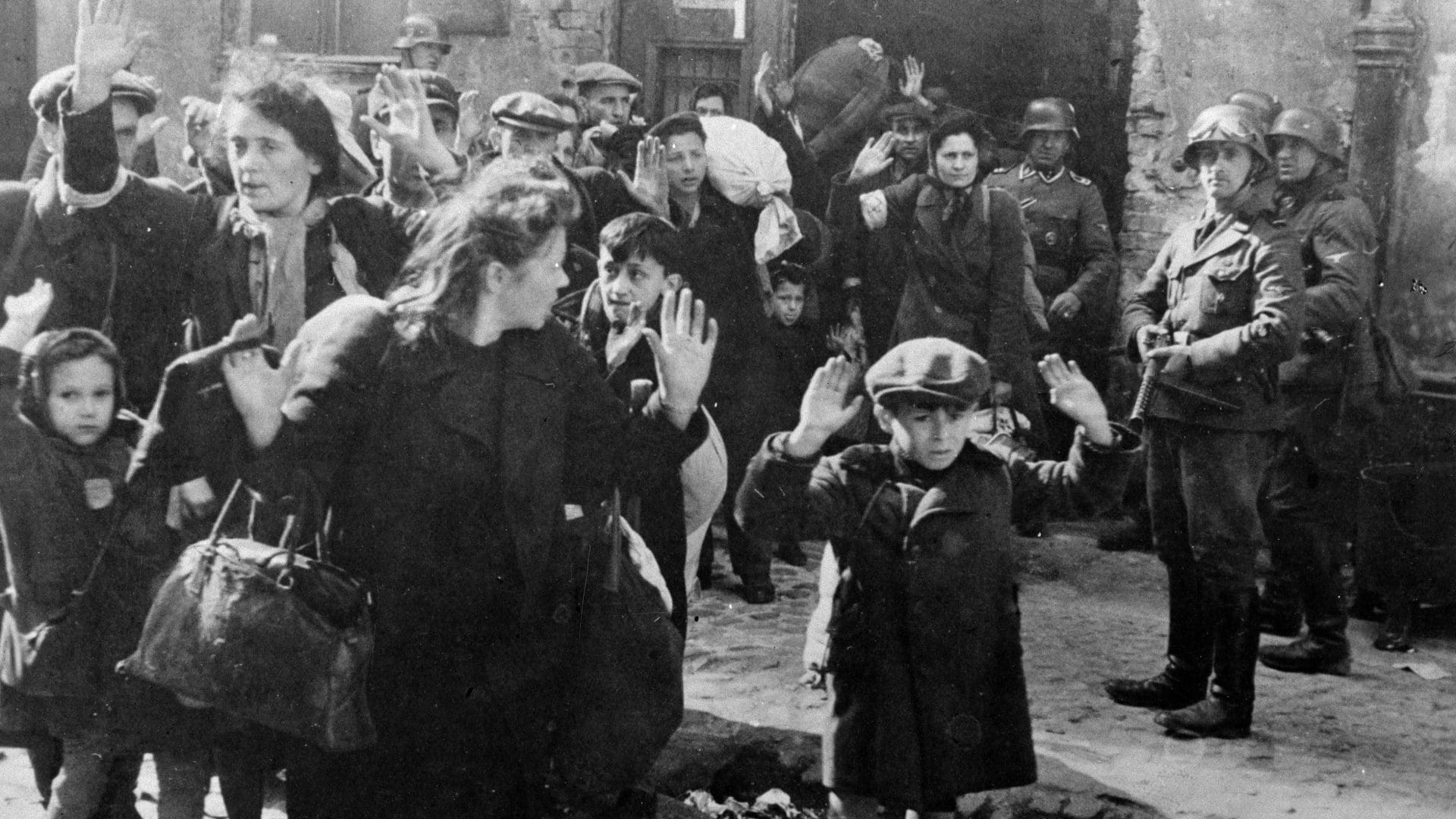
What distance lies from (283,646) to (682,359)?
3.48ft

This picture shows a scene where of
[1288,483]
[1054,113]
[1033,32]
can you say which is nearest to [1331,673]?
[1288,483]

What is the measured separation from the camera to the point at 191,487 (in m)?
3.66

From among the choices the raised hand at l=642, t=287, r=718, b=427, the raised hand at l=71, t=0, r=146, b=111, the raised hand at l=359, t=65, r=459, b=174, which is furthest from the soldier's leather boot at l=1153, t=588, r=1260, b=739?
the raised hand at l=71, t=0, r=146, b=111

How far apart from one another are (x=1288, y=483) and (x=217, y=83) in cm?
701

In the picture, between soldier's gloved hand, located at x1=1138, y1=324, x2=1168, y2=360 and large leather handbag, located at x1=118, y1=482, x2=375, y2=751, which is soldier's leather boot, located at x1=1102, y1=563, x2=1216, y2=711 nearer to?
soldier's gloved hand, located at x1=1138, y1=324, x2=1168, y2=360

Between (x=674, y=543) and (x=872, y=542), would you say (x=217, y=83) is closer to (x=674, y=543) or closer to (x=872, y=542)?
(x=674, y=543)

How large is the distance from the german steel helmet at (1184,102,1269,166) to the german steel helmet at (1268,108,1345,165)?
1793mm

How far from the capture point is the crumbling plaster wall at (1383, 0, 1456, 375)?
8.11m

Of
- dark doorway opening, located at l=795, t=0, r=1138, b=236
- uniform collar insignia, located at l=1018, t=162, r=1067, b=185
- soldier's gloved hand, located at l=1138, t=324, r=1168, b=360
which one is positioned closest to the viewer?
soldier's gloved hand, located at l=1138, t=324, r=1168, b=360

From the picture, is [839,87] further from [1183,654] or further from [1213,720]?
[1213,720]

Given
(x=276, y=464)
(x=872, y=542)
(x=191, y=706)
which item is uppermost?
(x=276, y=464)

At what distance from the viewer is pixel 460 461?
343 cm

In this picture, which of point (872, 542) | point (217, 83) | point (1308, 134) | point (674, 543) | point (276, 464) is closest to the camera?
point (276, 464)

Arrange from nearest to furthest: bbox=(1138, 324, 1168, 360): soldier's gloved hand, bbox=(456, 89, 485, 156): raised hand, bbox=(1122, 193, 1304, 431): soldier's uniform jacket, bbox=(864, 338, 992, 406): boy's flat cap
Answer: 1. bbox=(864, 338, 992, 406): boy's flat cap
2. bbox=(1122, 193, 1304, 431): soldier's uniform jacket
3. bbox=(1138, 324, 1168, 360): soldier's gloved hand
4. bbox=(456, 89, 485, 156): raised hand
